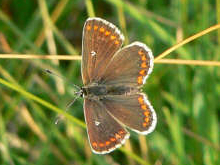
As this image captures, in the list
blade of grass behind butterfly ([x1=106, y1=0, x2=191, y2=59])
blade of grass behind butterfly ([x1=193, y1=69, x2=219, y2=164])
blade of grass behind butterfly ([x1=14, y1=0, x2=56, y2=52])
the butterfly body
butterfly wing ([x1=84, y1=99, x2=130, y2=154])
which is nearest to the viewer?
butterfly wing ([x1=84, y1=99, x2=130, y2=154])

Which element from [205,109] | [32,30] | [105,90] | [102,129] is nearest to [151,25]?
[105,90]

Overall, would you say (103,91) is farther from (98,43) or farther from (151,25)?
(151,25)

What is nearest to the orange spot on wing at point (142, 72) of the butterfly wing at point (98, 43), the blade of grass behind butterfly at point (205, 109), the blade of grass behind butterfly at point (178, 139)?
the butterfly wing at point (98, 43)

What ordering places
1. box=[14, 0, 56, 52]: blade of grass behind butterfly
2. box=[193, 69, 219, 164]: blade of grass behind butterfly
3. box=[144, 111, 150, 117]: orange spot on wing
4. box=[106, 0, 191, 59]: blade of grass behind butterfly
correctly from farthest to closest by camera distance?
box=[14, 0, 56, 52]: blade of grass behind butterfly, box=[193, 69, 219, 164]: blade of grass behind butterfly, box=[106, 0, 191, 59]: blade of grass behind butterfly, box=[144, 111, 150, 117]: orange spot on wing

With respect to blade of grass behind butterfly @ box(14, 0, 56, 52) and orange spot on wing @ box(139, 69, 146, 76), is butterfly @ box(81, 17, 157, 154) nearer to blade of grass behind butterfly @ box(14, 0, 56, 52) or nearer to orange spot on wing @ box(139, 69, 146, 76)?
orange spot on wing @ box(139, 69, 146, 76)

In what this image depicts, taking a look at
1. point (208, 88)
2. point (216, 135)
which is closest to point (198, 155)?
point (216, 135)

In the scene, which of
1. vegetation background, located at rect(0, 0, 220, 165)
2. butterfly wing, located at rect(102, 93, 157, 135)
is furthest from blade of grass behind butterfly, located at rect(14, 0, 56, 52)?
butterfly wing, located at rect(102, 93, 157, 135)

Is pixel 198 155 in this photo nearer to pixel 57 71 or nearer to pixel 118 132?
Result: pixel 118 132

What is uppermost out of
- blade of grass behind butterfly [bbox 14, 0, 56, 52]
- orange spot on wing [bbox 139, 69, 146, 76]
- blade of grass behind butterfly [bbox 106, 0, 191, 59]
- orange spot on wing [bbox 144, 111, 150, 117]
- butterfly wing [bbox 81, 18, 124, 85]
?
blade of grass behind butterfly [bbox 14, 0, 56, 52]
